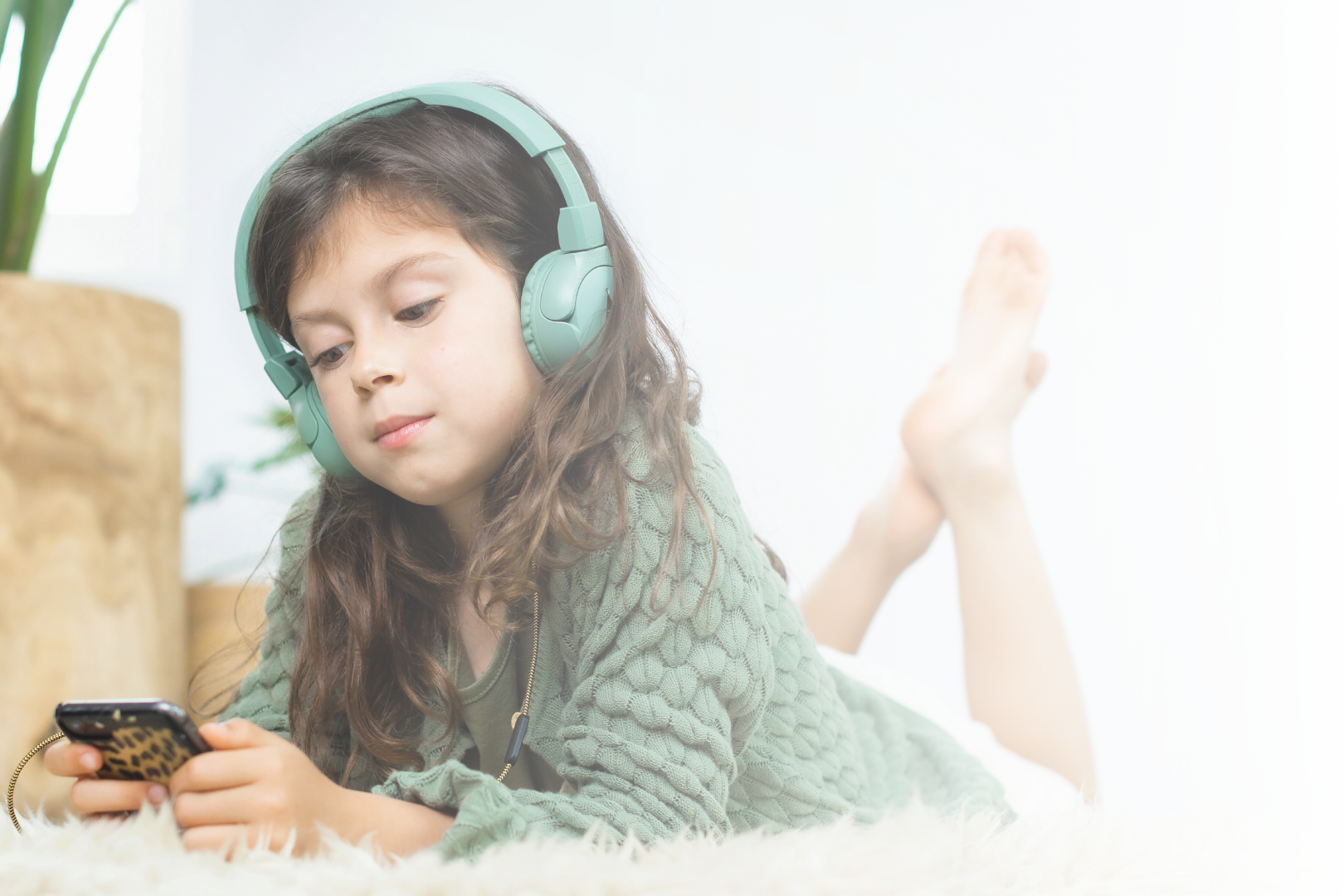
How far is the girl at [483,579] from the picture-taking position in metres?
0.49

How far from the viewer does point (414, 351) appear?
52 centimetres

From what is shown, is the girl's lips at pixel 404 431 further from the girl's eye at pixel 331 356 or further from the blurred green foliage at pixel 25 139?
the blurred green foliage at pixel 25 139

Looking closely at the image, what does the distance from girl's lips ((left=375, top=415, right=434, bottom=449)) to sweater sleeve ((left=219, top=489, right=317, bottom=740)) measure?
Answer: 0.68ft

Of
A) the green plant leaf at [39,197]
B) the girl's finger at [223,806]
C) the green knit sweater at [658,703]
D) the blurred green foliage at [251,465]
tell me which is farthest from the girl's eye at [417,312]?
the blurred green foliage at [251,465]

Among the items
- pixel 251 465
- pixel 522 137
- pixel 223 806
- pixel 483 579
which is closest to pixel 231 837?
pixel 223 806

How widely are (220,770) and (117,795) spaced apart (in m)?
0.08

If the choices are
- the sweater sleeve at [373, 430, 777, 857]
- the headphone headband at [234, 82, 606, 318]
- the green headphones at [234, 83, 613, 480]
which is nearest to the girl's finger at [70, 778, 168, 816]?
the sweater sleeve at [373, 430, 777, 857]

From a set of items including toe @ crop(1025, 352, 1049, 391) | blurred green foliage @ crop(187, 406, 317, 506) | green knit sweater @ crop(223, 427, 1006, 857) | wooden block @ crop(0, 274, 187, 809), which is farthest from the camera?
blurred green foliage @ crop(187, 406, 317, 506)

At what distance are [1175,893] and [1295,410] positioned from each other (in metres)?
0.89

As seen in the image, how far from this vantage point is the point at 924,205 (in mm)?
1277

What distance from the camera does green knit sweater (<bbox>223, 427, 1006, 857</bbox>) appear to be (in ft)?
1.61

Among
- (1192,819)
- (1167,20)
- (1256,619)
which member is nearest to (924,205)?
(1167,20)

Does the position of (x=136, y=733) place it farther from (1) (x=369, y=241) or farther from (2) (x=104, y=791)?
(1) (x=369, y=241)

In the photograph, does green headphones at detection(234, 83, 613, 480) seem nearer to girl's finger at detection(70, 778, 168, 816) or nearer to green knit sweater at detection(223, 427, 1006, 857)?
green knit sweater at detection(223, 427, 1006, 857)
